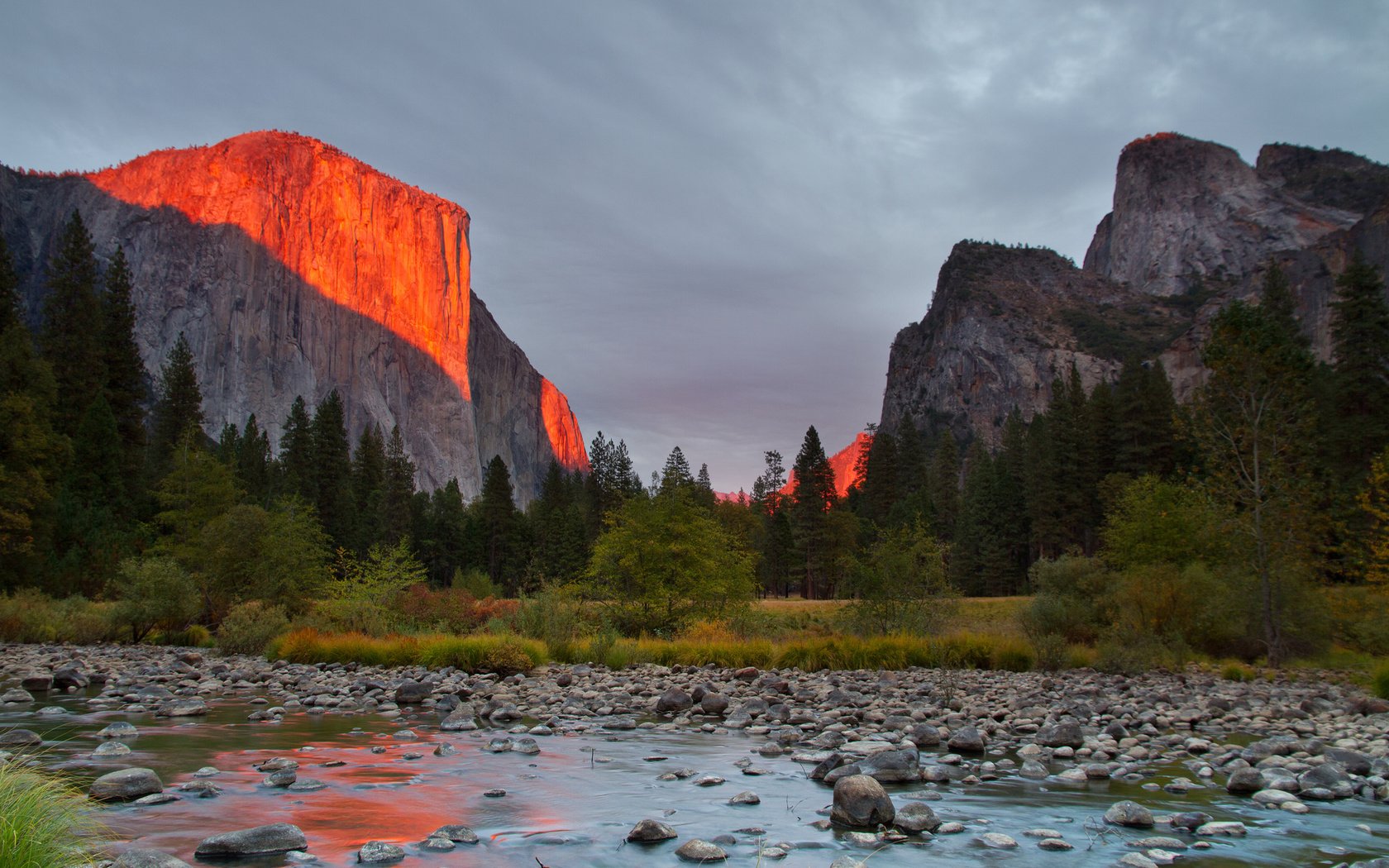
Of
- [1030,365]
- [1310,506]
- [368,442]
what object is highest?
[1030,365]

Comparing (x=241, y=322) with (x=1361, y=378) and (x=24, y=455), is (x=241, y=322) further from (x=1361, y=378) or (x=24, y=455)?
(x=1361, y=378)

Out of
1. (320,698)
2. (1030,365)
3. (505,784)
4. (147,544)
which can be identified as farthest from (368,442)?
(1030,365)

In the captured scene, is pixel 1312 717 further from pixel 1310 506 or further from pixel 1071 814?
pixel 1310 506

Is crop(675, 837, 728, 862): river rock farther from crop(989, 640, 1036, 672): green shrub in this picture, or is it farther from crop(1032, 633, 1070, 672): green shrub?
crop(1032, 633, 1070, 672): green shrub

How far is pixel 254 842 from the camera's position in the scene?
485cm

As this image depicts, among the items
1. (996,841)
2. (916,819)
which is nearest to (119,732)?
(916,819)

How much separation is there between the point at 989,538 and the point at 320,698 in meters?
57.6

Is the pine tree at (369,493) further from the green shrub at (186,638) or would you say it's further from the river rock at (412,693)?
the river rock at (412,693)

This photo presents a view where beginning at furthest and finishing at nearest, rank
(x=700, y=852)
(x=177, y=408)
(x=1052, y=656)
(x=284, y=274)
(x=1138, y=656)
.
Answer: (x=284, y=274) → (x=177, y=408) → (x=1052, y=656) → (x=1138, y=656) → (x=700, y=852)

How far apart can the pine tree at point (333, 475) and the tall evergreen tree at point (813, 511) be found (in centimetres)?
3898

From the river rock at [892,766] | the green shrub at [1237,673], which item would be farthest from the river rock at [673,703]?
the green shrub at [1237,673]

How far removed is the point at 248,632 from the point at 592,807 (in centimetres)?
1892

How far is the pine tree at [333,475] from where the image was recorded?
222ft

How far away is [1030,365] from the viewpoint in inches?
6171
